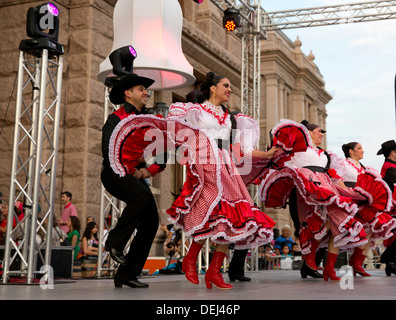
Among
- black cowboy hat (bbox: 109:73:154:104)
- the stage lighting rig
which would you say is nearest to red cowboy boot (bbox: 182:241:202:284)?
black cowboy hat (bbox: 109:73:154:104)

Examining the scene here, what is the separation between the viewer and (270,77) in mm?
23844

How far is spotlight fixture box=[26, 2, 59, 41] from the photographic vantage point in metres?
5.24

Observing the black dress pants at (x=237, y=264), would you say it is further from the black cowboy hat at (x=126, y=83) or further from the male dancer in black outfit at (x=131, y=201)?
the black cowboy hat at (x=126, y=83)

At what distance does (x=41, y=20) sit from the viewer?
5.30 m

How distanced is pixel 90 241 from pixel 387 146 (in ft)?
14.8

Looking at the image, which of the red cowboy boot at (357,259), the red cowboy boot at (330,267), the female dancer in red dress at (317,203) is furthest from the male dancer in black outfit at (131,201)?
the red cowboy boot at (357,259)

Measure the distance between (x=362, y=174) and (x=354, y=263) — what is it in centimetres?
118

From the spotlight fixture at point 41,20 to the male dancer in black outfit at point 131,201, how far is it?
1561 mm

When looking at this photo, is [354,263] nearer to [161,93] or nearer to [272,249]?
[272,249]

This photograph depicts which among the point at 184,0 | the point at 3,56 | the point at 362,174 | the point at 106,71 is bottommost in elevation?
the point at 362,174

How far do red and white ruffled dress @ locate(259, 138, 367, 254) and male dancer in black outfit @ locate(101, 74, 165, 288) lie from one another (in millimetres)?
1883

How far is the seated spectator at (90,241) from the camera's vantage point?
8031 mm
